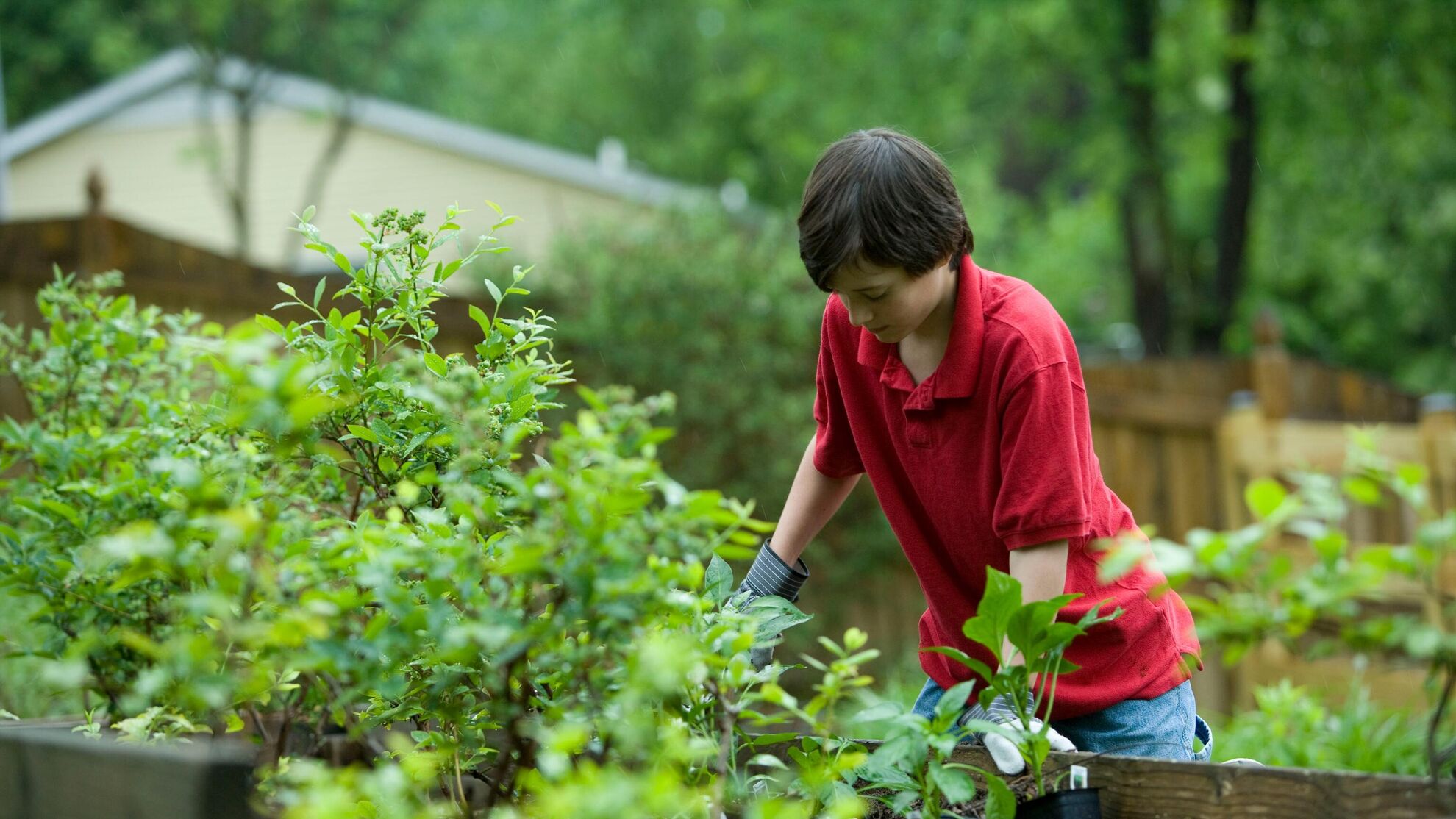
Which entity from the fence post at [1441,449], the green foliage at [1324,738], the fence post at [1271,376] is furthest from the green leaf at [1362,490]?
the fence post at [1271,376]

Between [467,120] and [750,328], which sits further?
[467,120]

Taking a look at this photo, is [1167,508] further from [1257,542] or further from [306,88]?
[306,88]

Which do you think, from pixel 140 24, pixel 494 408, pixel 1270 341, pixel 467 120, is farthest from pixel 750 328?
pixel 467 120

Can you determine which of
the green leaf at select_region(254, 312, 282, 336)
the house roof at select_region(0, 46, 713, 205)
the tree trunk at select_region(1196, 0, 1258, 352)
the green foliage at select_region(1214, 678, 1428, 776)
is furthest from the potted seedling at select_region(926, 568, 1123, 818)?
the house roof at select_region(0, 46, 713, 205)

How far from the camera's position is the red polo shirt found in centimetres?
188

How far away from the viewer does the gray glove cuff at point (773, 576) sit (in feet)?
7.32

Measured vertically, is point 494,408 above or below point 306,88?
below

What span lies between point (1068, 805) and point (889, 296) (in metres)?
0.79

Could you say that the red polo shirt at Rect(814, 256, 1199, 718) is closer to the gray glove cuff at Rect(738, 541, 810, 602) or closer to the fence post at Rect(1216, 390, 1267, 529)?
the gray glove cuff at Rect(738, 541, 810, 602)

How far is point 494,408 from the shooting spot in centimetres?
166

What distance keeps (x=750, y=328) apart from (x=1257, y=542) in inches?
210

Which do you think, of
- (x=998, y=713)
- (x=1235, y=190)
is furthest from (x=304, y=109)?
(x=998, y=713)

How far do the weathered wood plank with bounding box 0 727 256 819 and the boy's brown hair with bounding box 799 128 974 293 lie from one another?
1.07m

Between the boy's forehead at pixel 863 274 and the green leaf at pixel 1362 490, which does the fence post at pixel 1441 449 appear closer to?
the boy's forehead at pixel 863 274
